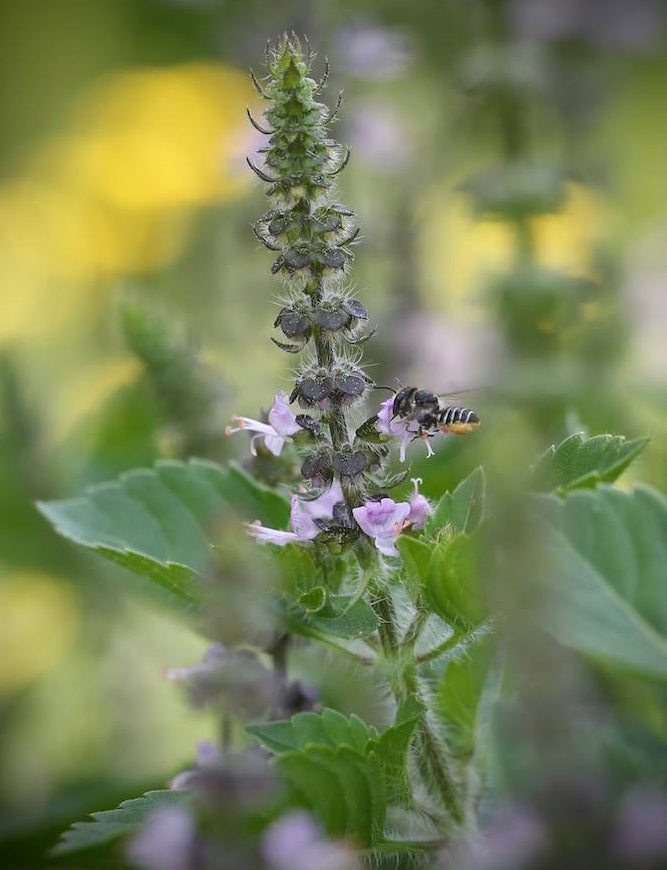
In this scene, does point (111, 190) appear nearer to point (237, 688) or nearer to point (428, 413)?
point (428, 413)

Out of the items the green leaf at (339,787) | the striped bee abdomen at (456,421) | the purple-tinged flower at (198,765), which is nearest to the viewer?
the green leaf at (339,787)

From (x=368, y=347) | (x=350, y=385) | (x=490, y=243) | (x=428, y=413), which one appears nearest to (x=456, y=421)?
(x=428, y=413)

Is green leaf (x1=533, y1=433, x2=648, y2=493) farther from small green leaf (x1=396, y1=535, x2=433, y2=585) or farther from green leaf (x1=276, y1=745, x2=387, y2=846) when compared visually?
green leaf (x1=276, y1=745, x2=387, y2=846)

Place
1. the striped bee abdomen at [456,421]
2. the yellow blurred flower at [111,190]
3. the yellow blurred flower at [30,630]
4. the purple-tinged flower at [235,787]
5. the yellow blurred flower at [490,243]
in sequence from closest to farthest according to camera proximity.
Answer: the purple-tinged flower at [235,787], the striped bee abdomen at [456,421], the yellow blurred flower at [490,243], the yellow blurred flower at [30,630], the yellow blurred flower at [111,190]

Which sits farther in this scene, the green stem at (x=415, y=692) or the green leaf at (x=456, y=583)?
the green stem at (x=415, y=692)

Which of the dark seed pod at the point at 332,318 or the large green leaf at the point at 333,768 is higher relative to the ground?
the dark seed pod at the point at 332,318

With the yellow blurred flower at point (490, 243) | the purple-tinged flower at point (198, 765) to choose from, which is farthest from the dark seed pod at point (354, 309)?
the yellow blurred flower at point (490, 243)

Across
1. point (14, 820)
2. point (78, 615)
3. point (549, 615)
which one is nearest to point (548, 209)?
point (78, 615)

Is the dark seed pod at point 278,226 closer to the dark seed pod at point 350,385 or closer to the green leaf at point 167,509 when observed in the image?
the dark seed pod at point 350,385

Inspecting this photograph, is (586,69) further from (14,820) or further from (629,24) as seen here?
(14,820)
